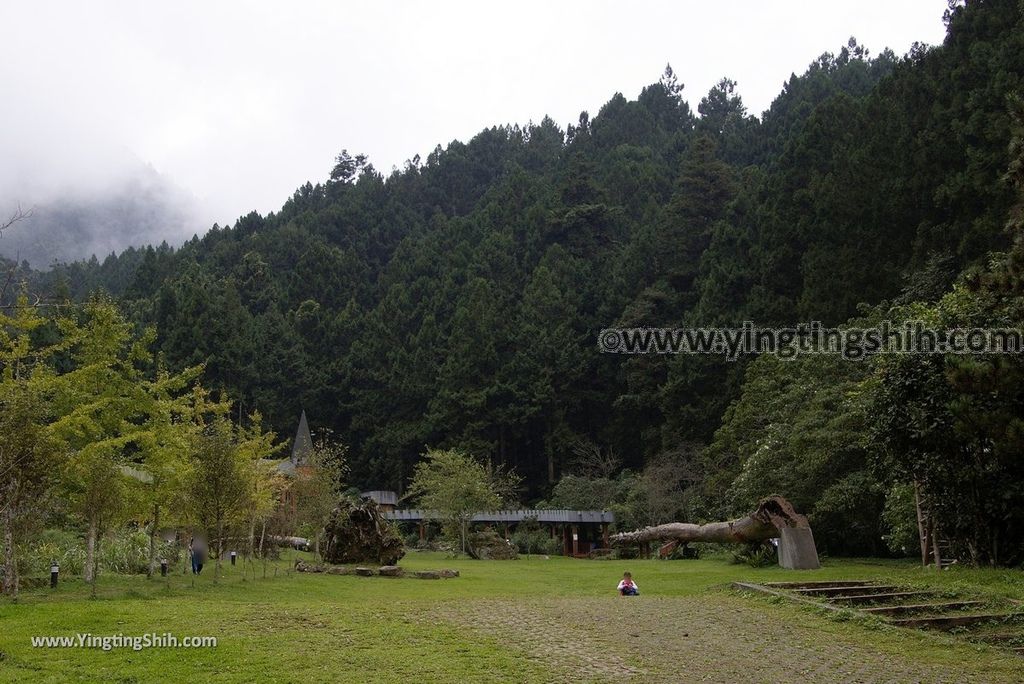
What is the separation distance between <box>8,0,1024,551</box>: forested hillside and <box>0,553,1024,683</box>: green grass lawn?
7398 mm

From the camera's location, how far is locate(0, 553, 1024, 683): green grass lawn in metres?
7.75

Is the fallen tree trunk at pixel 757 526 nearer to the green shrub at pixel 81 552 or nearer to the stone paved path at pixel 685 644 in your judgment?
the stone paved path at pixel 685 644

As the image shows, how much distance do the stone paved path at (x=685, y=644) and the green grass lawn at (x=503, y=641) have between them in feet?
0.08

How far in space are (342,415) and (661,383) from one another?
29846 millimetres

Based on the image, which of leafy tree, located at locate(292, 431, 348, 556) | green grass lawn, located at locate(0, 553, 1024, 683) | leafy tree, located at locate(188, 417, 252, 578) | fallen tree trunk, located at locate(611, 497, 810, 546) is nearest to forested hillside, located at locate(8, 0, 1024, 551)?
fallen tree trunk, located at locate(611, 497, 810, 546)

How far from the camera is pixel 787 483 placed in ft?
78.2

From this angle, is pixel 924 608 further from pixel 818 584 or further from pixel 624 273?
pixel 624 273

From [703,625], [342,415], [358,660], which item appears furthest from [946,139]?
[342,415]

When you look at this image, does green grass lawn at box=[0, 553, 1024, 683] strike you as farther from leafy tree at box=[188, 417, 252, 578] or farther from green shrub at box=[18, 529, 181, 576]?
leafy tree at box=[188, 417, 252, 578]

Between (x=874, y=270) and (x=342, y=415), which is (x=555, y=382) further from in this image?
(x=874, y=270)

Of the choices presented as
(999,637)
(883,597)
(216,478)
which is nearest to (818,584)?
(883,597)

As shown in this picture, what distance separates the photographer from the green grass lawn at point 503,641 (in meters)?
7.75

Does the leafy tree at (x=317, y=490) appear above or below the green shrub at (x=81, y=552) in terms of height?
above

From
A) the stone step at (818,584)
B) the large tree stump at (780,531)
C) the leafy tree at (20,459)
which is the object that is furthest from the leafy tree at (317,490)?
the stone step at (818,584)
